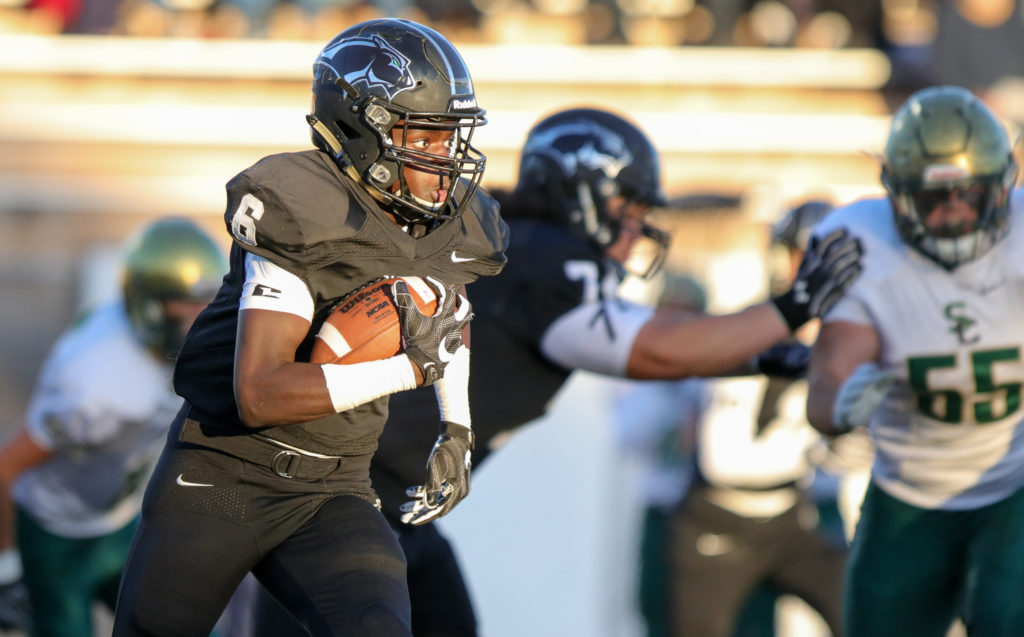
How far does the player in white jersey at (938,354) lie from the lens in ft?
12.6

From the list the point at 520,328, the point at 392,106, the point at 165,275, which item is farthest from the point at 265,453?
the point at 165,275

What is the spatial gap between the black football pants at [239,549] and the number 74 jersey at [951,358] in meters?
1.61

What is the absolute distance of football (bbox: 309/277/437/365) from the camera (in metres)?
2.86

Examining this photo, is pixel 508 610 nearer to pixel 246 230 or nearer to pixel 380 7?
pixel 246 230

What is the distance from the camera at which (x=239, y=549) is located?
2.89 meters

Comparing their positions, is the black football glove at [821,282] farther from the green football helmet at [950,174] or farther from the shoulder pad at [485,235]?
the shoulder pad at [485,235]

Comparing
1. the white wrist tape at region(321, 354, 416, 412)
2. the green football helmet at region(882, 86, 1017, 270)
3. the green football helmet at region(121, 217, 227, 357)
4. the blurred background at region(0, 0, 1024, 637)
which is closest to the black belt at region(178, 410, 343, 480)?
the white wrist tape at region(321, 354, 416, 412)

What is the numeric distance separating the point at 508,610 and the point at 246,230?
3.20 m

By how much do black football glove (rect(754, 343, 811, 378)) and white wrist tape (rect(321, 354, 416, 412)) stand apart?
1525mm

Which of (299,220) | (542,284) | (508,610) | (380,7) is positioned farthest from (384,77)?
(380,7)

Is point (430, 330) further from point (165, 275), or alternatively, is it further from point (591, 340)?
point (165, 275)

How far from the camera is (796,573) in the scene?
18.8ft

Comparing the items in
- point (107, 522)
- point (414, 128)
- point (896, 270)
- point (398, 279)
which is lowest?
point (107, 522)

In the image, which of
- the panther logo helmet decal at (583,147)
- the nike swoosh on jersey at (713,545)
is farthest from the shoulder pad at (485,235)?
the nike swoosh on jersey at (713,545)
